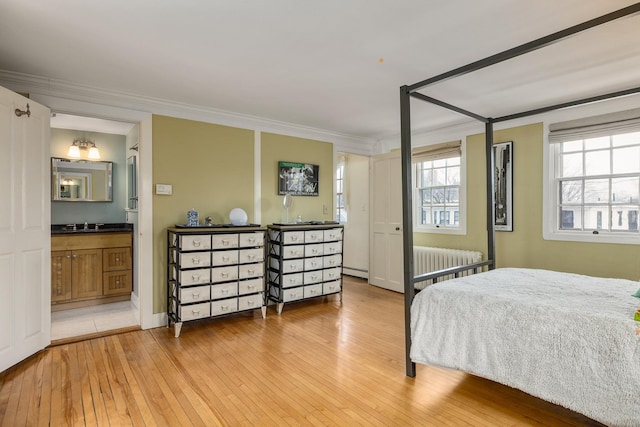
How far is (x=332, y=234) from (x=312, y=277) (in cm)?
63

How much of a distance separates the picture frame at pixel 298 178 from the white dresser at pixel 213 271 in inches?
37.7

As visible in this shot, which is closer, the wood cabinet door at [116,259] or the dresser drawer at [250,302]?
the dresser drawer at [250,302]

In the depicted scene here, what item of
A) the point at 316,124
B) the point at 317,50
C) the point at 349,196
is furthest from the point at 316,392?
the point at 349,196

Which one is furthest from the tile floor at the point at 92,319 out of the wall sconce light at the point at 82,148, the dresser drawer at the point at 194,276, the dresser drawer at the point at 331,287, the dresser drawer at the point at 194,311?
the dresser drawer at the point at 331,287

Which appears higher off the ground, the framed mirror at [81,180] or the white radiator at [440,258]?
the framed mirror at [81,180]

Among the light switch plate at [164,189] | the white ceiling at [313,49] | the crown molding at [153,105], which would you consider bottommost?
the light switch plate at [164,189]

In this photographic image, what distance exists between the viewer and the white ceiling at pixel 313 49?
6.73 feet

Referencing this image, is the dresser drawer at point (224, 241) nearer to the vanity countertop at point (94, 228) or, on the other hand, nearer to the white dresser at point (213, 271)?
the white dresser at point (213, 271)

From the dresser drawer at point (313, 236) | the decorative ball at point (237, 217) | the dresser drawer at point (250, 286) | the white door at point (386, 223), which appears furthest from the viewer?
the white door at point (386, 223)

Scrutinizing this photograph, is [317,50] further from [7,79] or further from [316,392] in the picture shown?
[7,79]

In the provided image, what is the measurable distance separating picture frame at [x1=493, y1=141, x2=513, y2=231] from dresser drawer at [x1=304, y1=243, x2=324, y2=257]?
2.19 metres

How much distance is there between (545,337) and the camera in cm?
197

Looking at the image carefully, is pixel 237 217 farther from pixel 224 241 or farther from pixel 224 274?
pixel 224 274

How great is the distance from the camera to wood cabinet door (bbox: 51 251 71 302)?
14.0 feet
